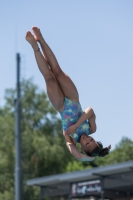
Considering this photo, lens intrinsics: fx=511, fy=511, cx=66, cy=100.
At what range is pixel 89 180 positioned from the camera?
23.8 meters

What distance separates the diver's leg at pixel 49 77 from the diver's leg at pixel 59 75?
129 millimetres

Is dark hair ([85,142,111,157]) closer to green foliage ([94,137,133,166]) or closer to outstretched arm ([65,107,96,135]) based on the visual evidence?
outstretched arm ([65,107,96,135])

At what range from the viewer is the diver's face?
30.4 ft

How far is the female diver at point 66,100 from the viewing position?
9.45 meters

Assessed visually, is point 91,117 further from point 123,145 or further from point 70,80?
point 123,145

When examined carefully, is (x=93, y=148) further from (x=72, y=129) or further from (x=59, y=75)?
(x=59, y=75)

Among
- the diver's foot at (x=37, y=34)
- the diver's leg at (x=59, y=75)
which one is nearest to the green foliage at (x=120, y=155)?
the diver's leg at (x=59, y=75)

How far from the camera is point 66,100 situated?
980 cm

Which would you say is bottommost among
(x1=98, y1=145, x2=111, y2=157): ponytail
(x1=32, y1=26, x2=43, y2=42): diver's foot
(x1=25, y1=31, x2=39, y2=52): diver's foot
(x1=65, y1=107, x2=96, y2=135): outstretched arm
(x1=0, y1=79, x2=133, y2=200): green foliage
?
(x1=98, y1=145, x2=111, y2=157): ponytail

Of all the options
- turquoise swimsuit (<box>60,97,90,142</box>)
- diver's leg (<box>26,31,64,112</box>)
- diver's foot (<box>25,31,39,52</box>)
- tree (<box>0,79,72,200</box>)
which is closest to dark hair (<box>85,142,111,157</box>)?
turquoise swimsuit (<box>60,97,90,142</box>)

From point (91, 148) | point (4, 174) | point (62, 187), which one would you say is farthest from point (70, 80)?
point (4, 174)

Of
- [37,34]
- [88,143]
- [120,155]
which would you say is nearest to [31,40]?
[37,34]

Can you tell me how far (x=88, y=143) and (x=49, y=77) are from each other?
4.78 ft

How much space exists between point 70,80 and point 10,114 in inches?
1163
